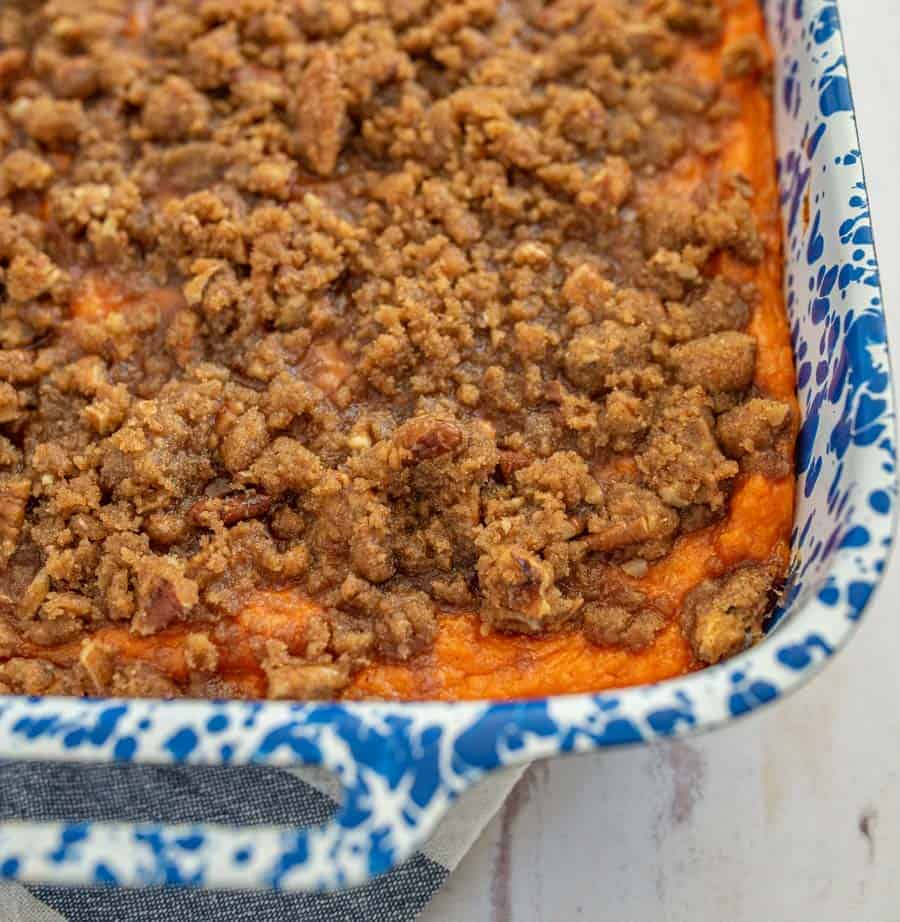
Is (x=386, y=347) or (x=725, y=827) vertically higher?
(x=386, y=347)

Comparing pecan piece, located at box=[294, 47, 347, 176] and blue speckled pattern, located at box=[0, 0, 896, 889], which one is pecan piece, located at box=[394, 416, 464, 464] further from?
pecan piece, located at box=[294, 47, 347, 176]

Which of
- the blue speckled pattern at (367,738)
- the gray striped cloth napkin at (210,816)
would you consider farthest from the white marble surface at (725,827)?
the blue speckled pattern at (367,738)

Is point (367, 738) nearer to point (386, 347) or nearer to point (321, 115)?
point (386, 347)

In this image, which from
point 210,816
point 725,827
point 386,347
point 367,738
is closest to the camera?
point 367,738

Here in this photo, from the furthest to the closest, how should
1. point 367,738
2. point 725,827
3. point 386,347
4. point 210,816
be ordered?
point 725,827
point 386,347
point 210,816
point 367,738

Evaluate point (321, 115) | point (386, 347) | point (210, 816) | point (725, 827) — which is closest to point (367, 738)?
point (210, 816)

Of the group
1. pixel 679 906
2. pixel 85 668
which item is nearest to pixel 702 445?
pixel 679 906

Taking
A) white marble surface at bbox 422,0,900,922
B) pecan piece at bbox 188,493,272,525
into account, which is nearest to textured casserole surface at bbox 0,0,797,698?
pecan piece at bbox 188,493,272,525

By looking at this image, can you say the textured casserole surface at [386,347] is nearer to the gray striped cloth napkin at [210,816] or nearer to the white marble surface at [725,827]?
the gray striped cloth napkin at [210,816]
